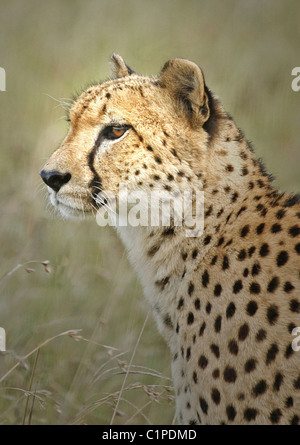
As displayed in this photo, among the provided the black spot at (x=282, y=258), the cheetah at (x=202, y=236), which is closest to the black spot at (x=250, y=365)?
the cheetah at (x=202, y=236)

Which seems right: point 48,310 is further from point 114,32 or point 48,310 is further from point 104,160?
point 114,32

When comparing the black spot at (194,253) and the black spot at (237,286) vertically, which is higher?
the black spot at (194,253)

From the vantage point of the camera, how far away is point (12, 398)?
3297 mm

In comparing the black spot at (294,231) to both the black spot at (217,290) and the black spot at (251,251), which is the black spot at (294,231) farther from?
the black spot at (217,290)

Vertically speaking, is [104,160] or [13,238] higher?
[104,160]

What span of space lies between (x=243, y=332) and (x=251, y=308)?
0.29 feet

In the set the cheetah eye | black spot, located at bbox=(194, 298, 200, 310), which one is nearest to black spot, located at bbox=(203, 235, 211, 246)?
black spot, located at bbox=(194, 298, 200, 310)

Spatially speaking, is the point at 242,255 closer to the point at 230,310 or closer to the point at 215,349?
the point at 230,310

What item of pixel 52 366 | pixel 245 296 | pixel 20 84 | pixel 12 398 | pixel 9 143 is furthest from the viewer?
pixel 20 84

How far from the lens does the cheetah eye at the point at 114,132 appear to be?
309cm

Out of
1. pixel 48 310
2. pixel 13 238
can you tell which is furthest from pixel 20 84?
pixel 48 310

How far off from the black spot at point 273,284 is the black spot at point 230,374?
0.31 m

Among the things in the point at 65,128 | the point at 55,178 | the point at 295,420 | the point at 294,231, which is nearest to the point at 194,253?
the point at 294,231

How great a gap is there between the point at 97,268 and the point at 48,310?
0.39 meters
